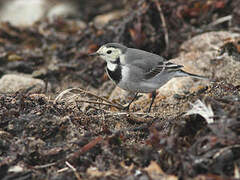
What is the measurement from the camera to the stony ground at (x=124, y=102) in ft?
10.8

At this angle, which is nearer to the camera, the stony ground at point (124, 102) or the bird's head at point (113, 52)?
the stony ground at point (124, 102)

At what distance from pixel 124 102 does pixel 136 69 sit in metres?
0.94

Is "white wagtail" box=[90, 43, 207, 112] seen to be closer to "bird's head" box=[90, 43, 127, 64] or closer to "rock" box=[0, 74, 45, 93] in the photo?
"bird's head" box=[90, 43, 127, 64]

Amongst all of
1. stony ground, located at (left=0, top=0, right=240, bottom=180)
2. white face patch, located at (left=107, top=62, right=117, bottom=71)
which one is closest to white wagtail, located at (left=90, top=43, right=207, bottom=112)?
white face patch, located at (left=107, top=62, right=117, bottom=71)

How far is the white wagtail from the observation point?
201 inches

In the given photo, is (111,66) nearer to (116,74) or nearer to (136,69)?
(116,74)

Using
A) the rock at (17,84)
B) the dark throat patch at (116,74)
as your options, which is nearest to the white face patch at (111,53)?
the dark throat patch at (116,74)

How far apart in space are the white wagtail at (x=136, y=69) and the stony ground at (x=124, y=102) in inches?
13.4

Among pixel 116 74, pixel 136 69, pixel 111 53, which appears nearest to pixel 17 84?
pixel 111 53

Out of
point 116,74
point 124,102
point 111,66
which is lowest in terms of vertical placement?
point 124,102

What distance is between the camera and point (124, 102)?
5973 mm

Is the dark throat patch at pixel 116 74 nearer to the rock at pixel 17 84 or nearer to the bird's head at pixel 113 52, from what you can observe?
the bird's head at pixel 113 52

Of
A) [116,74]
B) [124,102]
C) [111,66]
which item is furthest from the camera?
[124,102]

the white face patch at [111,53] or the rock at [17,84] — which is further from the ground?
the white face patch at [111,53]
